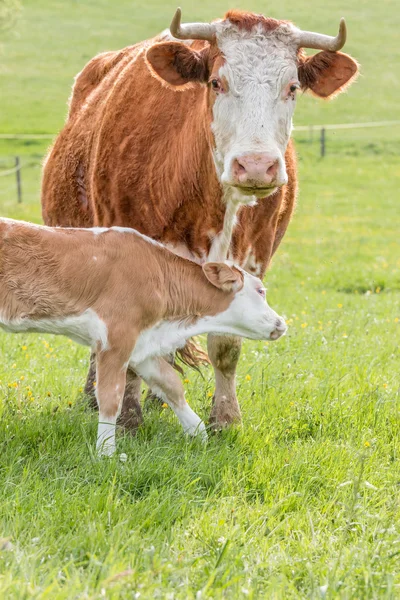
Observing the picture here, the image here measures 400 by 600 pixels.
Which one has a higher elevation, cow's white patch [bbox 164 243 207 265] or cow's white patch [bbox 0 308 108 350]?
cow's white patch [bbox 164 243 207 265]

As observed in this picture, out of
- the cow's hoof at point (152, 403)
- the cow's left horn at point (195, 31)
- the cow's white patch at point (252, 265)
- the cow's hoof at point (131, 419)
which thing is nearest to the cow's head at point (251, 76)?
the cow's left horn at point (195, 31)

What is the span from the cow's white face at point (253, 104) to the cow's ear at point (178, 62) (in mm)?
253

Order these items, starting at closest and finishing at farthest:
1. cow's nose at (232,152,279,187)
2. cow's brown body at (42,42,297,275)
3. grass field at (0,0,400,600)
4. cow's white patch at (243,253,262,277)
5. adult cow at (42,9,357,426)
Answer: grass field at (0,0,400,600), cow's nose at (232,152,279,187), adult cow at (42,9,357,426), cow's brown body at (42,42,297,275), cow's white patch at (243,253,262,277)

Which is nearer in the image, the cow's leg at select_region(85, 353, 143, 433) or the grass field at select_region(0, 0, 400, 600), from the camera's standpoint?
the grass field at select_region(0, 0, 400, 600)

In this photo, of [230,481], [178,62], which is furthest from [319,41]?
[230,481]

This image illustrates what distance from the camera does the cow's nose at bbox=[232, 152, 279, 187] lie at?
4.18 meters

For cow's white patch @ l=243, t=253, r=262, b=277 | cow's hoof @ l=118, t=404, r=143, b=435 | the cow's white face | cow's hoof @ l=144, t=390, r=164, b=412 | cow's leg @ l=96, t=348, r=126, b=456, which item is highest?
the cow's white face

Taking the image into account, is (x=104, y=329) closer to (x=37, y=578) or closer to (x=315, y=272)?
(x=37, y=578)

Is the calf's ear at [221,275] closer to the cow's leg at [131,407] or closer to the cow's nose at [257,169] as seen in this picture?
the cow's nose at [257,169]

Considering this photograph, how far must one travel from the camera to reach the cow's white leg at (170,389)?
509cm

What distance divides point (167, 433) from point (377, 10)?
5644cm

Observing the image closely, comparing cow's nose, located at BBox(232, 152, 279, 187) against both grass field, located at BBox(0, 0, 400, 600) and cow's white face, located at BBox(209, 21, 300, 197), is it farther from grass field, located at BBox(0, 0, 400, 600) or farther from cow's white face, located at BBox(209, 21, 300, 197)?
grass field, located at BBox(0, 0, 400, 600)

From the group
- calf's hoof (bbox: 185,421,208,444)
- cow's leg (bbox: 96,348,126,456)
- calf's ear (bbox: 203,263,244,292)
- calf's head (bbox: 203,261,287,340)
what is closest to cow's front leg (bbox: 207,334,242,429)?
calf's hoof (bbox: 185,421,208,444)

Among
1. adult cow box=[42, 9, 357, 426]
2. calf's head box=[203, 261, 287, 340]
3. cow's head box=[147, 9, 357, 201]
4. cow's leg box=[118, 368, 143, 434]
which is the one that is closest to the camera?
cow's head box=[147, 9, 357, 201]
